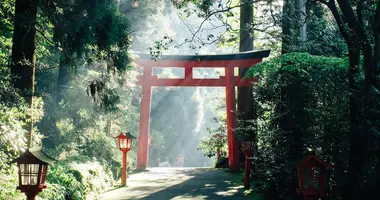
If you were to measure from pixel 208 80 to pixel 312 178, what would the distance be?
35.7ft

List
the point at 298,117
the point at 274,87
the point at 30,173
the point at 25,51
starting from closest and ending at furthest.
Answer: the point at 30,173
the point at 25,51
the point at 298,117
the point at 274,87

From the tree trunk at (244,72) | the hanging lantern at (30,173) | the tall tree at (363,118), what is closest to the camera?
the hanging lantern at (30,173)

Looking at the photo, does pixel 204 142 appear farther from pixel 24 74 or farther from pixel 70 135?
pixel 24 74

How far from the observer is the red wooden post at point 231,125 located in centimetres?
1517

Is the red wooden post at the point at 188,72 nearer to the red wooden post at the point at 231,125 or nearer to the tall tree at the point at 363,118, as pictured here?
the red wooden post at the point at 231,125

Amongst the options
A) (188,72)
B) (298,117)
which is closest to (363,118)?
(298,117)

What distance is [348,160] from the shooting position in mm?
6824

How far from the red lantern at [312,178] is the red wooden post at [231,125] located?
872 centimetres

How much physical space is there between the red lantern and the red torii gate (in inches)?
329

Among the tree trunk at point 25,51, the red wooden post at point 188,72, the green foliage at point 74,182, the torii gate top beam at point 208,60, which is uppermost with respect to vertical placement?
the torii gate top beam at point 208,60

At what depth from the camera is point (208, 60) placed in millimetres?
15875

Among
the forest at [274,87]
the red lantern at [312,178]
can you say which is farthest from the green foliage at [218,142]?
the red lantern at [312,178]

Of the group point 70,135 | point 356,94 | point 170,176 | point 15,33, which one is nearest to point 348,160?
point 356,94

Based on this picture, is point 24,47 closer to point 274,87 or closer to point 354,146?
point 274,87
